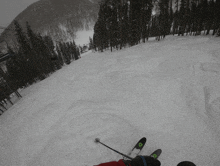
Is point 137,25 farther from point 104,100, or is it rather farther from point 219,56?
point 104,100

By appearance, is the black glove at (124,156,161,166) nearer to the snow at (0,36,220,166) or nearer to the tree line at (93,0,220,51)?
the snow at (0,36,220,166)

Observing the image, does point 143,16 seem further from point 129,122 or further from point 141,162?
point 141,162

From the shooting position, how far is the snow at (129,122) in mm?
3684

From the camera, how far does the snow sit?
368cm

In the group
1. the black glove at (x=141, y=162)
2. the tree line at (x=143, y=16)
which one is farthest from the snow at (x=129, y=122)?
the tree line at (x=143, y=16)

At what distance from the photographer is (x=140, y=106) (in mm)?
5453

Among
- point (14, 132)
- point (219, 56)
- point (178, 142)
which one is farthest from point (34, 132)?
point (219, 56)

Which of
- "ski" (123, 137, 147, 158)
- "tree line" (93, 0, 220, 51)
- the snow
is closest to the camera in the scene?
"ski" (123, 137, 147, 158)

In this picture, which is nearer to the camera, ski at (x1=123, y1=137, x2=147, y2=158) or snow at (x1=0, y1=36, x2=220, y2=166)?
ski at (x1=123, y1=137, x2=147, y2=158)

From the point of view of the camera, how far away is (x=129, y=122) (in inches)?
186

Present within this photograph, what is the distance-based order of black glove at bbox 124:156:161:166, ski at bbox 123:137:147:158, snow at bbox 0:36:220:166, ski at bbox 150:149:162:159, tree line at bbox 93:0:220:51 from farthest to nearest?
tree line at bbox 93:0:220:51
snow at bbox 0:36:220:166
ski at bbox 123:137:147:158
ski at bbox 150:149:162:159
black glove at bbox 124:156:161:166

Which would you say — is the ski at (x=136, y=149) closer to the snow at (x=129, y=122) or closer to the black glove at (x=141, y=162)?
the snow at (x=129, y=122)

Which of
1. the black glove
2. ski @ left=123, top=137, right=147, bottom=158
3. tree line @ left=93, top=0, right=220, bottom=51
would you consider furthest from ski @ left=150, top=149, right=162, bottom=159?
tree line @ left=93, top=0, right=220, bottom=51

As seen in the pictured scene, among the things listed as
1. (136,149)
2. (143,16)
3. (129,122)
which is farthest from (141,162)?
(143,16)
